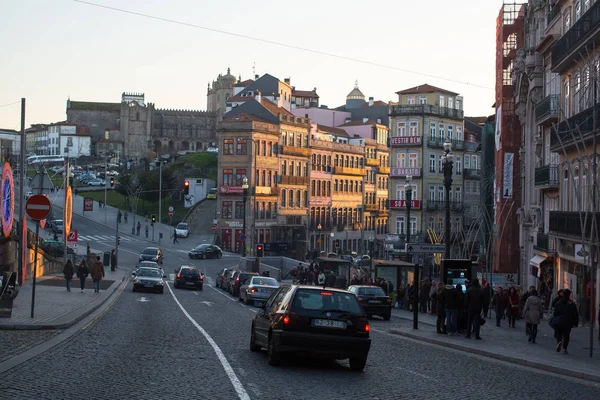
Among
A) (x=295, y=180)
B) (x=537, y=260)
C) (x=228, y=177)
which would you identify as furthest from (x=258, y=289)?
(x=295, y=180)

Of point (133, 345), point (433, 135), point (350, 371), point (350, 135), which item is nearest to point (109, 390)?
point (350, 371)

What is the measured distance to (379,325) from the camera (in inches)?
1206

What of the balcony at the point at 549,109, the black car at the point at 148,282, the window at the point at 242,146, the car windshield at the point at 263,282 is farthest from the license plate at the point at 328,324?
the window at the point at 242,146

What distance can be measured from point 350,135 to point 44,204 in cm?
9677

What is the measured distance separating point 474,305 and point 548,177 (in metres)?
15.8

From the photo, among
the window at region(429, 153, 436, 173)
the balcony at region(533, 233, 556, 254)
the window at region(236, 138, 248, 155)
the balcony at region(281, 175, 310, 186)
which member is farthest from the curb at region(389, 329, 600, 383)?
the balcony at region(281, 175, 310, 186)

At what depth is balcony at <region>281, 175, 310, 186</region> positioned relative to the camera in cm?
9946

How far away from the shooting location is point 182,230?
102m

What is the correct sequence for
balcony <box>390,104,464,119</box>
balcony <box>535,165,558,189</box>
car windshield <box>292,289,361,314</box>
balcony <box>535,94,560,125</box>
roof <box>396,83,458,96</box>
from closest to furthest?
1. car windshield <box>292,289,361,314</box>
2. balcony <box>535,94,560,125</box>
3. balcony <box>535,165,558,189</box>
4. balcony <box>390,104,464,119</box>
5. roof <box>396,83,458,96</box>

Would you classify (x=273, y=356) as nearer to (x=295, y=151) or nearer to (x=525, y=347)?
(x=525, y=347)

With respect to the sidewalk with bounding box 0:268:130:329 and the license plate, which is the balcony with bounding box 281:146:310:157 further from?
the license plate

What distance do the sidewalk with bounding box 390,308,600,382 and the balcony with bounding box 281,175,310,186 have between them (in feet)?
225

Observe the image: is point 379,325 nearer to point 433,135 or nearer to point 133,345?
point 133,345

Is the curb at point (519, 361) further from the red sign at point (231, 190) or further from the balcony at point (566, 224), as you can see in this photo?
the red sign at point (231, 190)
